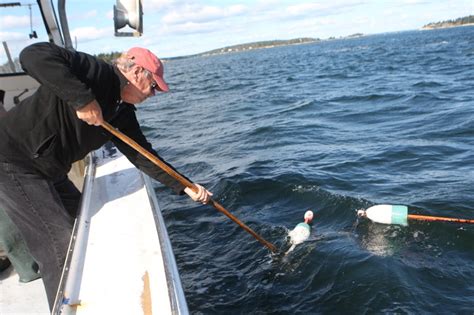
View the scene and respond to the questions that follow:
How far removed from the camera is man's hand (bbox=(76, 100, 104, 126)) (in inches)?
110

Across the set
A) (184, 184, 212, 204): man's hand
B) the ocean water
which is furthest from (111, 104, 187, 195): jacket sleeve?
the ocean water

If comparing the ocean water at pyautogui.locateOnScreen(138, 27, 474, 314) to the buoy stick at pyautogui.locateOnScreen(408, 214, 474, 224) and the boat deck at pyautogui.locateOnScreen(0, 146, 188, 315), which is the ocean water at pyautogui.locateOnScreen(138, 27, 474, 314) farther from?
the boat deck at pyautogui.locateOnScreen(0, 146, 188, 315)

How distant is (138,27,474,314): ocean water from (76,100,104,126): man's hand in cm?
255

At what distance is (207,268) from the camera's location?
538cm

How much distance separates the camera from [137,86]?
308cm

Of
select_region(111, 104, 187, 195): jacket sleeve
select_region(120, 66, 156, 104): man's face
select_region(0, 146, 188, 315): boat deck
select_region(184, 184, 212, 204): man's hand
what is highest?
select_region(120, 66, 156, 104): man's face

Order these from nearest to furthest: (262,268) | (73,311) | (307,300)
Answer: (73,311) → (307,300) → (262,268)

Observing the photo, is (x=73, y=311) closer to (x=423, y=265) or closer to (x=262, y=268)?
(x=262, y=268)

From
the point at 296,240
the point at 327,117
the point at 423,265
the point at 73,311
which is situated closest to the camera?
the point at 73,311

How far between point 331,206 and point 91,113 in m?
4.63

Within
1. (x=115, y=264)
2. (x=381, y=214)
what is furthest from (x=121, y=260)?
(x=381, y=214)

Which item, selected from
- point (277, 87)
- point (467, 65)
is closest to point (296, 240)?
point (277, 87)

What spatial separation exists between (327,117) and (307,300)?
362 inches

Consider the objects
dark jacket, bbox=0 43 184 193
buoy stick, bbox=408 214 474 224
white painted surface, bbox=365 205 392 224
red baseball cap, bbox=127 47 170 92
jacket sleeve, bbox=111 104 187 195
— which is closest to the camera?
dark jacket, bbox=0 43 184 193
